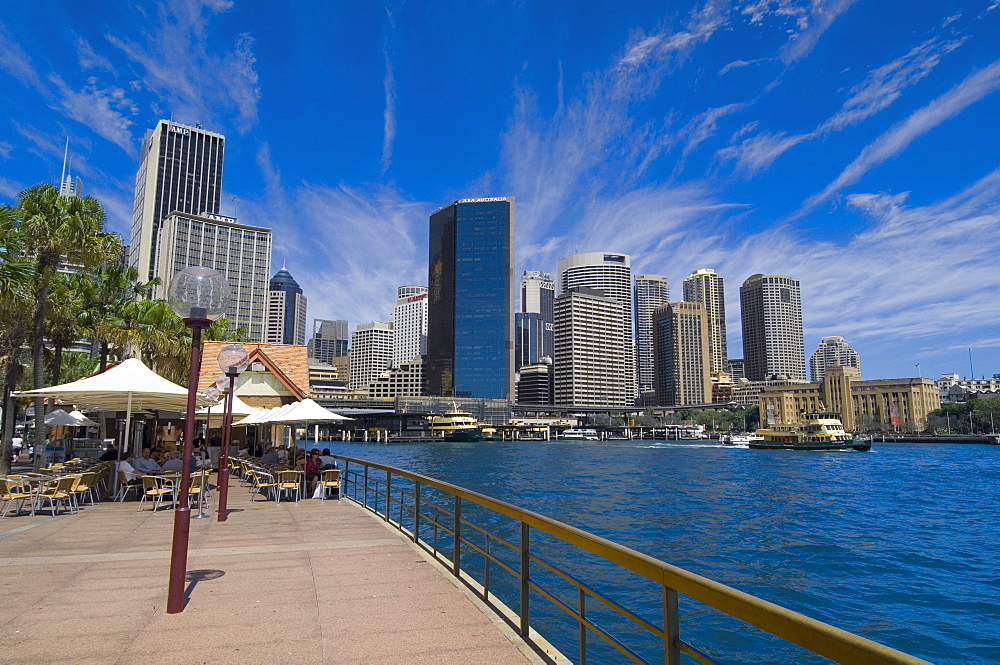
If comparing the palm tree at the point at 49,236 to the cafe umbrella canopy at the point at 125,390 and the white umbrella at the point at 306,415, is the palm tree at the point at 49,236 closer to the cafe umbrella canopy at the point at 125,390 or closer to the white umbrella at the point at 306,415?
the cafe umbrella canopy at the point at 125,390

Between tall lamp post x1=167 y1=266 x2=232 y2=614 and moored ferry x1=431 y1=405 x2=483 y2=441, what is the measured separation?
443 ft

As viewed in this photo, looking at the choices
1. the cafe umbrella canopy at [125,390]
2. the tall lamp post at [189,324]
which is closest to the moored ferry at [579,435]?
the cafe umbrella canopy at [125,390]

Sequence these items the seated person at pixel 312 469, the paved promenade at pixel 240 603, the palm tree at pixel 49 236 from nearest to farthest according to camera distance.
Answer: the paved promenade at pixel 240 603, the seated person at pixel 312 469, the palm tree at pixel 49 236

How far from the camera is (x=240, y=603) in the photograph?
20.3ft

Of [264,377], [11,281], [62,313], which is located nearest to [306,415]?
[11,281]

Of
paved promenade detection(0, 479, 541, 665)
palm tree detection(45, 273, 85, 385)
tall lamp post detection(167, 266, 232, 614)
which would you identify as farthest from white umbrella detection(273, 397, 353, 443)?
palm tree detection(45, 273, 85, 385)

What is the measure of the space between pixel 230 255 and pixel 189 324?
18410 centimetres

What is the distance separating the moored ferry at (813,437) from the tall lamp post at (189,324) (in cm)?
9337

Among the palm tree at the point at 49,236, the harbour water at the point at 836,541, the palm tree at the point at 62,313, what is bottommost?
the harbour water at the point at 836,541

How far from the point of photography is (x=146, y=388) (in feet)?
45.2

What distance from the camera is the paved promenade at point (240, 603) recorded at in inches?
192

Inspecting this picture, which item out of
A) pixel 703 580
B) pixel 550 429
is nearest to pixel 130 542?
pixel 703 580

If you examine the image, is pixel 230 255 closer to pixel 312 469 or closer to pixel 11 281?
pixel 11 281

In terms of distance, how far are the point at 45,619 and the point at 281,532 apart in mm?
5013
